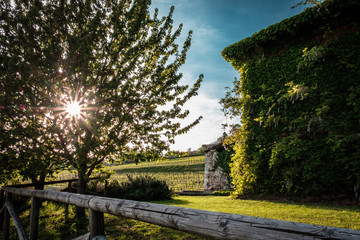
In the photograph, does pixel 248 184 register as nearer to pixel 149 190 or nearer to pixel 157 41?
pixel 149 190

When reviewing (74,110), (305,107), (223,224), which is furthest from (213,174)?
(223,224)

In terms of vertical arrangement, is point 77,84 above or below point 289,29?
below

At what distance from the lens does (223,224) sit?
1.20 m

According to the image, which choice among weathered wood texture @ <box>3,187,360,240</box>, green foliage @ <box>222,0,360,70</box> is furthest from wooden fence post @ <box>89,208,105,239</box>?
green foliage @ <box>222,0,360,70</box>

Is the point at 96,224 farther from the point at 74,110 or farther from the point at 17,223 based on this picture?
the point at 17,223

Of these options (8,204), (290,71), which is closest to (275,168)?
(290,71)

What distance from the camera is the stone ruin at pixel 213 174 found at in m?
14.5

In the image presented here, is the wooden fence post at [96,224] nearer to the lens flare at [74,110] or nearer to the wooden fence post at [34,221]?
the wooden fence post at [34,221]

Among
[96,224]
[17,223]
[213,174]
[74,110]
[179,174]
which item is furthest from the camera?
[179,174]

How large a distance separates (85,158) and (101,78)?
1868 mm

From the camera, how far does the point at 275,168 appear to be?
26.1ft

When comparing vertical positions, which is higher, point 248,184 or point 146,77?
point 146,77

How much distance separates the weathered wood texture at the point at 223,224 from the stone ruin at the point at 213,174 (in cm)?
1334

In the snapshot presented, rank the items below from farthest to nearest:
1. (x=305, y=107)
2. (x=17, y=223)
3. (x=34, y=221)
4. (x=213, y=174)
Answer: 1. (x=213, y=174)
2. (x=305, y=107)
3. (x=17, y=223)
4. (x=34, y=221)
